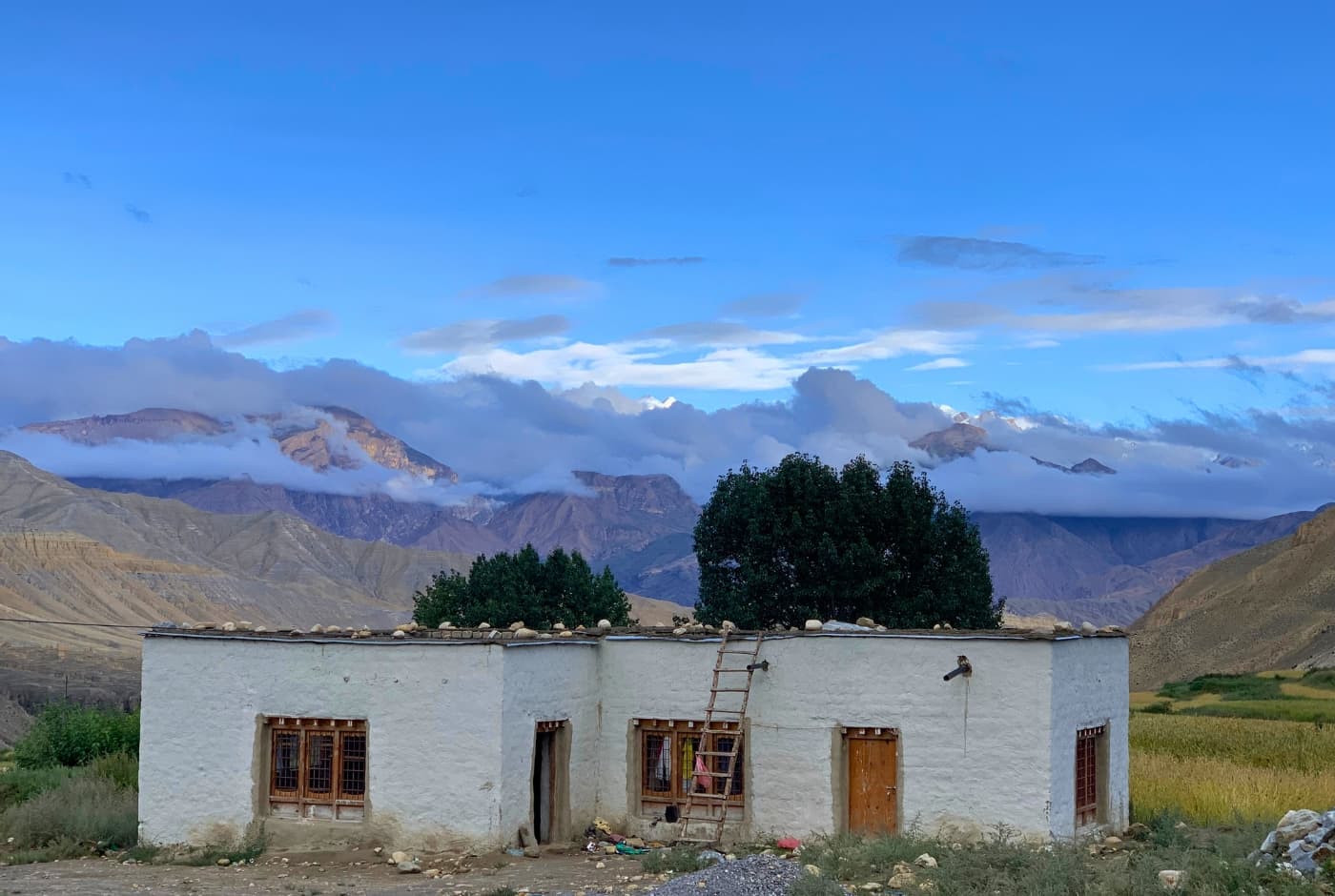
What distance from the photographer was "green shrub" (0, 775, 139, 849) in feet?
85.1

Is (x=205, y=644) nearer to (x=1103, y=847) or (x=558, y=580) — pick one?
(x=1103, y=847)

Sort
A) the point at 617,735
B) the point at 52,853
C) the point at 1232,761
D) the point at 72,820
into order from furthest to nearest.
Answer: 1. the point at 1232,761
2. the point at 72,820
3. the point at 617,735
4. the point at 52,853

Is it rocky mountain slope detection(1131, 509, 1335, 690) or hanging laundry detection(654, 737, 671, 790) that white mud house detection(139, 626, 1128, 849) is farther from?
rocky mountain slope detection(1131, 509, 1335, 690)

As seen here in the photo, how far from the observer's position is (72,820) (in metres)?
26.3

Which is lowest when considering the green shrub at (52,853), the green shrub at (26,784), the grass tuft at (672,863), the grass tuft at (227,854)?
the green shrub at (52,853)

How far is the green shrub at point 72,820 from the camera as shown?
85.1 ft

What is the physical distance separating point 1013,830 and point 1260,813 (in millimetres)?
5658

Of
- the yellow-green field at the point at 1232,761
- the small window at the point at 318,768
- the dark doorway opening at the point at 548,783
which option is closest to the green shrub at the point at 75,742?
the small window at the point at 318,768

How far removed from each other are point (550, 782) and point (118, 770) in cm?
1083

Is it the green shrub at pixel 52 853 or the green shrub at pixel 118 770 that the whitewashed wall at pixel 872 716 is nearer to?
the green shrub at pixel 52 853

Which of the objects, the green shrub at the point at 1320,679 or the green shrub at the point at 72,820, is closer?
the green shrub at the point at 72,820

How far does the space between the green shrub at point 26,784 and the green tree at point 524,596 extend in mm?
18711

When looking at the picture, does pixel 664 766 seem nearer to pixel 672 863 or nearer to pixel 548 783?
pixel 548 783

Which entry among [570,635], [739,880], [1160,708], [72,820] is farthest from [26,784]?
[1160,708]
